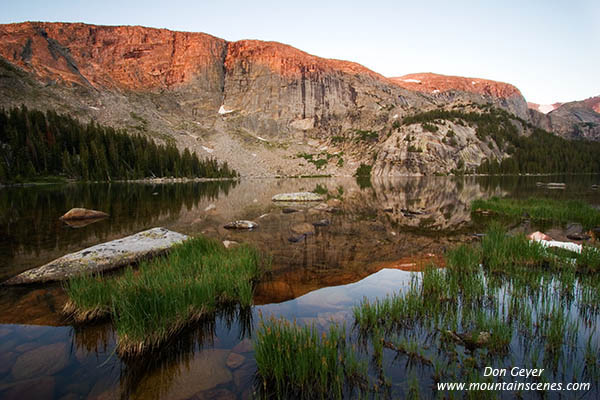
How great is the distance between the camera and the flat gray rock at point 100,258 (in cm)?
852

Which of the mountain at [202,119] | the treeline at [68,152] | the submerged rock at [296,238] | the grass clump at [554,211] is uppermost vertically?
the mountain at [202,119]

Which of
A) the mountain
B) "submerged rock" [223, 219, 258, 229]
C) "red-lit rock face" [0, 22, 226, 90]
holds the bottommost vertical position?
"submerged rock" [223, 219, 258, 229]

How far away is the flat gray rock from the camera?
8.52 meters

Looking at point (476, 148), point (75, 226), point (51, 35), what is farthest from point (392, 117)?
point (51, 35)

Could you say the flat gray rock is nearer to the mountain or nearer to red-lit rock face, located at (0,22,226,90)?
the mountain

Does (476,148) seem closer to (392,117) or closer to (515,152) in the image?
(515,152)

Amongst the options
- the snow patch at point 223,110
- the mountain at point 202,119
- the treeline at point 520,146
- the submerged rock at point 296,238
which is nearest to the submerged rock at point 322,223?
the submerged rock at point 296,238

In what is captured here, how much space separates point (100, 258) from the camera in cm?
939

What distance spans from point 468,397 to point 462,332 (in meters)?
2.00

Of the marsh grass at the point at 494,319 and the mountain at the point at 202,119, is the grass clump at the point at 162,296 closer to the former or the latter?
the marsh grass at the point at 494,319

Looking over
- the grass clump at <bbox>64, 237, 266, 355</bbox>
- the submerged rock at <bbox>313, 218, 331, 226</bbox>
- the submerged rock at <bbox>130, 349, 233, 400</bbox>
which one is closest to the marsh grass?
the submerged rock at <bbox>130, 349, 233, 400</bbox>

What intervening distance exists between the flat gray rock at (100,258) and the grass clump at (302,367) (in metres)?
6.78

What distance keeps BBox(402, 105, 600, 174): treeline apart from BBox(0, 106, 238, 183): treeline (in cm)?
12577

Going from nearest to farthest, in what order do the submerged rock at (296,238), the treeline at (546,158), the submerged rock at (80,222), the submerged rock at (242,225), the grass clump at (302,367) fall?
the grass clump at (302,367) → the submerged rock at (296,238) → the submerged rock at (242,225) → the submerged rock at (80,222) → the treeline at (546,158)
